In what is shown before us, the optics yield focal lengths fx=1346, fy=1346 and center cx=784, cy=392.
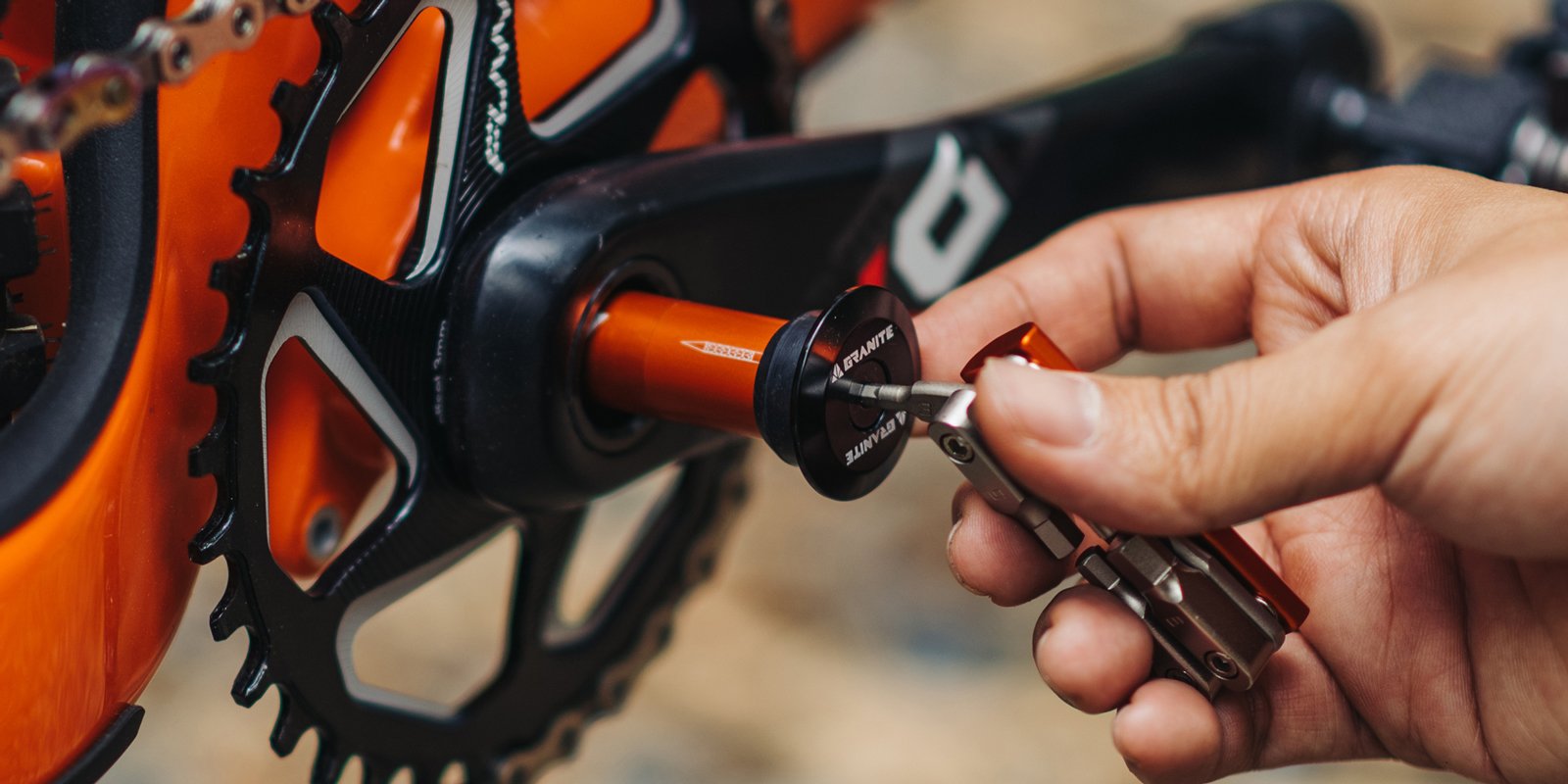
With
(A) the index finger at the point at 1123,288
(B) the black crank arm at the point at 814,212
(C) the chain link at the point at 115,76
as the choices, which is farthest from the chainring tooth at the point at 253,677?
(A) the index finger at the point at 1123,288

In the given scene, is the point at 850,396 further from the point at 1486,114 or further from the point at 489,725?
the point at 1486,114

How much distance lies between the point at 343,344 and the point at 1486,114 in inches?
31.7

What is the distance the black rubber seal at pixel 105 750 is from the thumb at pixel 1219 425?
354 millimetres

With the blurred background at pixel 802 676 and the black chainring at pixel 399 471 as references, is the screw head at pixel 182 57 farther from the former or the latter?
the blurred background at pixel 802 676

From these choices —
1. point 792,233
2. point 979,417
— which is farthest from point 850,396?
point 792,233

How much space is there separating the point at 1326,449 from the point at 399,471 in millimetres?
399

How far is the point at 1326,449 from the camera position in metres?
0.46

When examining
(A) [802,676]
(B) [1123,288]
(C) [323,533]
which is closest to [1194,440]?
(B) [1123,288]

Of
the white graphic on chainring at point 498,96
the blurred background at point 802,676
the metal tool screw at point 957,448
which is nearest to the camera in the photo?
the metal tool screw at point 957,448

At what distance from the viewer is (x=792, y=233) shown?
70cm

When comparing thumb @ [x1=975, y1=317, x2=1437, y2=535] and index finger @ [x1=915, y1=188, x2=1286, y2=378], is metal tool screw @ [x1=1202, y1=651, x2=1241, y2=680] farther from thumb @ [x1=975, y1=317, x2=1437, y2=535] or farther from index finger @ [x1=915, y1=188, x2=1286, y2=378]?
index finger @ [x1=915, y1=188, x2=1286, y2=378]

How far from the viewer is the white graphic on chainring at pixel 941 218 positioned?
2.52ft

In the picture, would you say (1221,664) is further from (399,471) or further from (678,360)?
(399,471)

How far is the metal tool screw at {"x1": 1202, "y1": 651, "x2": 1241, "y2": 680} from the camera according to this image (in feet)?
1.73
